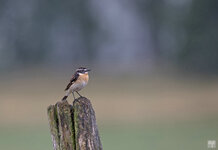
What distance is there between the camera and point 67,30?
186ft

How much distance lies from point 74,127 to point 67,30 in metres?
50.9

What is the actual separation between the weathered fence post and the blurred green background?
9.52 metres

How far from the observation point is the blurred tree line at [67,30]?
163ft

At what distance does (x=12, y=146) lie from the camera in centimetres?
1898

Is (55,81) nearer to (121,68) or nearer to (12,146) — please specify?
(121,68)

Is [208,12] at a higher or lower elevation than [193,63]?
higher

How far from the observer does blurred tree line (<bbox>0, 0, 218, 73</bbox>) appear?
163 feet

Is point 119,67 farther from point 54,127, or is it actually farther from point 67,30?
point 54,127

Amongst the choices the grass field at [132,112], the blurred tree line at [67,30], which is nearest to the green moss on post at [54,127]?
the grass field at [132,112]

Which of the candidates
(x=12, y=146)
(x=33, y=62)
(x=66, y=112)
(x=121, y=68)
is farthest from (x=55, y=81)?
(x=66, y=112)

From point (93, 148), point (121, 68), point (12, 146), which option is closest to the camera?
point (93, 148)

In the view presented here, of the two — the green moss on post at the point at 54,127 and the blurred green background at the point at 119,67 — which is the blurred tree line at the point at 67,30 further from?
the green moss on post at the point at 54,127

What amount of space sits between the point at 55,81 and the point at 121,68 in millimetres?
8594

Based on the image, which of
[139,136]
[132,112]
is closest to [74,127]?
[139,136]
